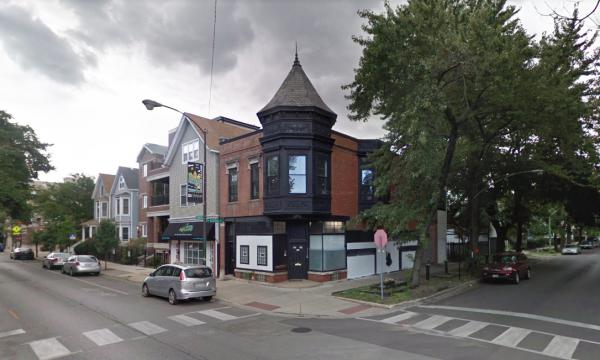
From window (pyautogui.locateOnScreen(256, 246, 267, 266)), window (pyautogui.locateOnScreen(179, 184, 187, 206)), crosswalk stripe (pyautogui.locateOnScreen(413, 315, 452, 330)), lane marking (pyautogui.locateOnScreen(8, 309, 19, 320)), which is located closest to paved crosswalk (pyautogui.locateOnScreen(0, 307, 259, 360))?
lane marking (pyautogui.locateOnScreen(8, 309, 19, 320))

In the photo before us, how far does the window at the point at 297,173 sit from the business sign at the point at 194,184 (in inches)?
182

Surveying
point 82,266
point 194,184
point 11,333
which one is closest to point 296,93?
point 194,184

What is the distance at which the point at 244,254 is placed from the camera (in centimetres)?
2322

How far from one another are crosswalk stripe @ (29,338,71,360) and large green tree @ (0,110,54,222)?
21.2m

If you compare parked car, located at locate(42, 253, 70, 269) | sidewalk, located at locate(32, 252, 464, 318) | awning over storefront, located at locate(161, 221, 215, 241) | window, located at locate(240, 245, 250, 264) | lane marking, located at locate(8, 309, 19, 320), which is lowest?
parked car, located at locate(42, 253, 70, 269)

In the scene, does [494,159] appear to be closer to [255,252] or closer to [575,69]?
[575,69]

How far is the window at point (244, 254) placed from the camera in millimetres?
22922

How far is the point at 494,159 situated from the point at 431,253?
958 cm

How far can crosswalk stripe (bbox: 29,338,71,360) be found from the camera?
898 cm

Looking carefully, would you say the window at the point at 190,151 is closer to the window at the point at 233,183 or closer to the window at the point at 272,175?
the window at the point at 233,183

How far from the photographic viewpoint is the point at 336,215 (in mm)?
22453

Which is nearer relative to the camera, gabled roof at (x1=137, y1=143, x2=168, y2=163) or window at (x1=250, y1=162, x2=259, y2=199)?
window at (x1=250, y1=162, x2=259, y2=199)

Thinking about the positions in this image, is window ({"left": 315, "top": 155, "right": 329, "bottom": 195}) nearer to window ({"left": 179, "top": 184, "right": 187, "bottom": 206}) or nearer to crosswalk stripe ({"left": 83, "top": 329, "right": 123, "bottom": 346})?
window ({"left": 179, "top": 184, "right": 187, "bottom": 206})

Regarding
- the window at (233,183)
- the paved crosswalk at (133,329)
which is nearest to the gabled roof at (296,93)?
the window at (233,183)
